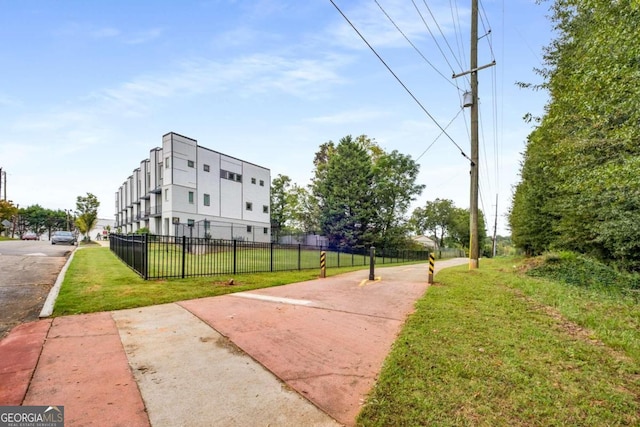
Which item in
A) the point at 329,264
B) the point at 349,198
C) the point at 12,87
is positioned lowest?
the point at 329,264

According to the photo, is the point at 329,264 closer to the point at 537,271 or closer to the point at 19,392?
the point at 537,271

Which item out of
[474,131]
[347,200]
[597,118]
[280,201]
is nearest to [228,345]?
[597,118]

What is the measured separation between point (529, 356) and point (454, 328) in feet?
3.83

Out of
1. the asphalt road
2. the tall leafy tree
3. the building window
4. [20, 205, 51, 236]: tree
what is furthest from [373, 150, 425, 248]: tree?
[20, 205, 51, 236]: tree

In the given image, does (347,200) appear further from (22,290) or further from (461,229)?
(461,229)

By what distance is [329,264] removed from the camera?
1667 cm

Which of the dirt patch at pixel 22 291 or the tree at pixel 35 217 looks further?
the tree at pixel 35 217

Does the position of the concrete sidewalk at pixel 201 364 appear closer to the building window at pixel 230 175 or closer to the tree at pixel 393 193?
the tree at pixel 393 193

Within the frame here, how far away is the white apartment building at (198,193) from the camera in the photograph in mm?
27781

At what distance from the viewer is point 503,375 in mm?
3104

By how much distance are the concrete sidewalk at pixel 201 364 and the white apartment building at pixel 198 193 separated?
19215mm

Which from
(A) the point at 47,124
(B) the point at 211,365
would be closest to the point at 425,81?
(B) the point at 211,365

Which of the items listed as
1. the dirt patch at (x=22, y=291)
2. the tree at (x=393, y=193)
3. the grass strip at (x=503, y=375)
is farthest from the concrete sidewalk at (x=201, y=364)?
A: the tree at (x=393, y=193)

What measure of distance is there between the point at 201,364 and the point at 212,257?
8980 mm
